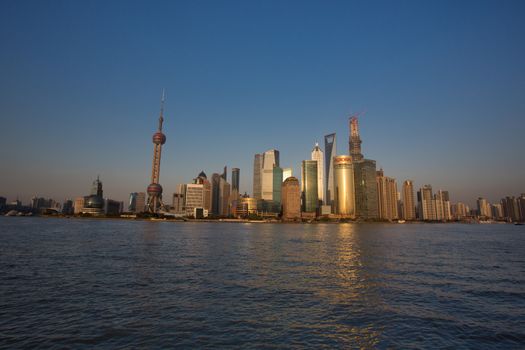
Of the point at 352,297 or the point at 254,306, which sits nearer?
the point at 254,306

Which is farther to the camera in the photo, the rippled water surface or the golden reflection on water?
the golden reflection on water

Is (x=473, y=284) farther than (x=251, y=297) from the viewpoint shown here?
Yes

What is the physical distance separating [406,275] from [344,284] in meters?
11.9

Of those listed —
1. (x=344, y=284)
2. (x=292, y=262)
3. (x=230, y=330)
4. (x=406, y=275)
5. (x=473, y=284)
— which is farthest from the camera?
(x=292, y=262)

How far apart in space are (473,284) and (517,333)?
18013mm

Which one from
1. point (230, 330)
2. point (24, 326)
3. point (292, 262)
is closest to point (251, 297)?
point (230, 330)

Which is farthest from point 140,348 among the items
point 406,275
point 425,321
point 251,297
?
point 406,275

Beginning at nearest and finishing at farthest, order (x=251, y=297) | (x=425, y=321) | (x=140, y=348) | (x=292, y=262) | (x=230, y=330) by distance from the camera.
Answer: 1. (x=140, y=348)
2. (x=230, y=330)
3. (x=425, y=321)
4. (x=251, y=297)
5. (x=292, y=262)

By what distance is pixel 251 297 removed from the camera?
28.7m

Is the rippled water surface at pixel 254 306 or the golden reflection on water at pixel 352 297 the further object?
the golden reflection on water at pixel 352 297

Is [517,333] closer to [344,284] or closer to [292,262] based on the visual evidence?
[344,284]

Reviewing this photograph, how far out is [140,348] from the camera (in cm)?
1761

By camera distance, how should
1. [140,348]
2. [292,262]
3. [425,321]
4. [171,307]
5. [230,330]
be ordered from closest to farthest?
[140,348] → [230,330] → [425,321] → [171,307] → [292,262]

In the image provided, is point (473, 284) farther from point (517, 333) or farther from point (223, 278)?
point (223, 278)
